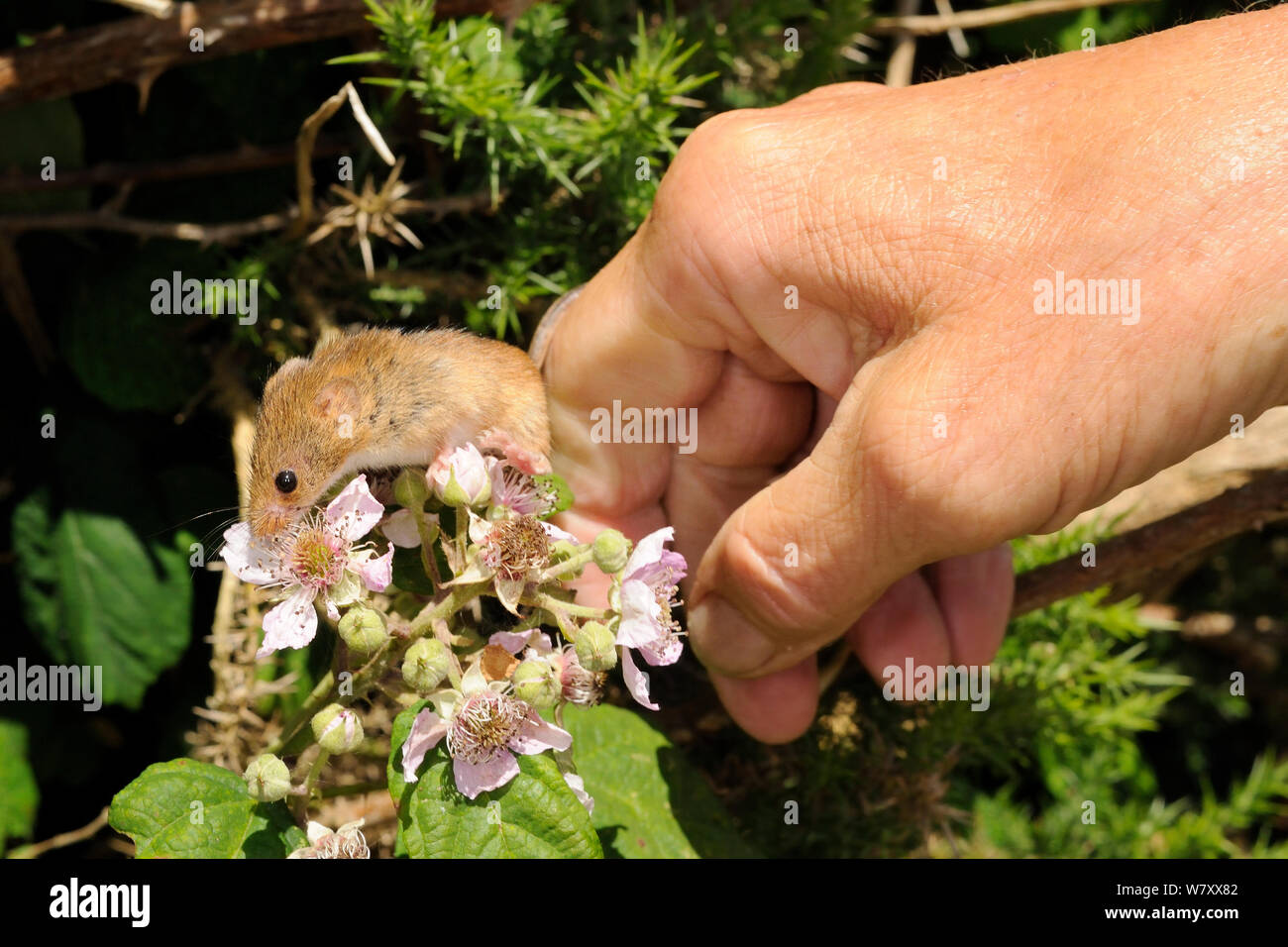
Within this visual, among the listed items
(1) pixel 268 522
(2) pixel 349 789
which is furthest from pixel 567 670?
(1) pixel 268 522

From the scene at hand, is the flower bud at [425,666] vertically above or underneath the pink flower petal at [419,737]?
above

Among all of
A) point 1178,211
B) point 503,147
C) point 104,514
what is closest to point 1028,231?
point 1178,211

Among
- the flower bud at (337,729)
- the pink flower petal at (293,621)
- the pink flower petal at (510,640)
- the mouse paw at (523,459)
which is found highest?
the mouse paw at (523,459)

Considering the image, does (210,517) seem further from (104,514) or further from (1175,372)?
(1175,372)

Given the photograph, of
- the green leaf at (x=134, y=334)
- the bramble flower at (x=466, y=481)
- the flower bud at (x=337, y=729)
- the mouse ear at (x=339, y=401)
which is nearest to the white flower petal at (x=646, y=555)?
the bramble flower at (x=466, y=481)

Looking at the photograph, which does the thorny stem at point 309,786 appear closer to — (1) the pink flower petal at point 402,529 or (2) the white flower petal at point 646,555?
(1) the pink flower petal at point 402,529

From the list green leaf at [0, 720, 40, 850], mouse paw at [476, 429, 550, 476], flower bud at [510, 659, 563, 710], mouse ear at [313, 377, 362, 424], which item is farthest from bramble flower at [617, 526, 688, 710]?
green leaf at [0, 720, 40, 850]

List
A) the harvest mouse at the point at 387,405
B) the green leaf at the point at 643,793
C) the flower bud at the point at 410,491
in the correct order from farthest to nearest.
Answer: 1. the harvest mouse at the point at 387,405
2. the green leaf at the point at 643,793
3. the flower bud at the point at 410,491
